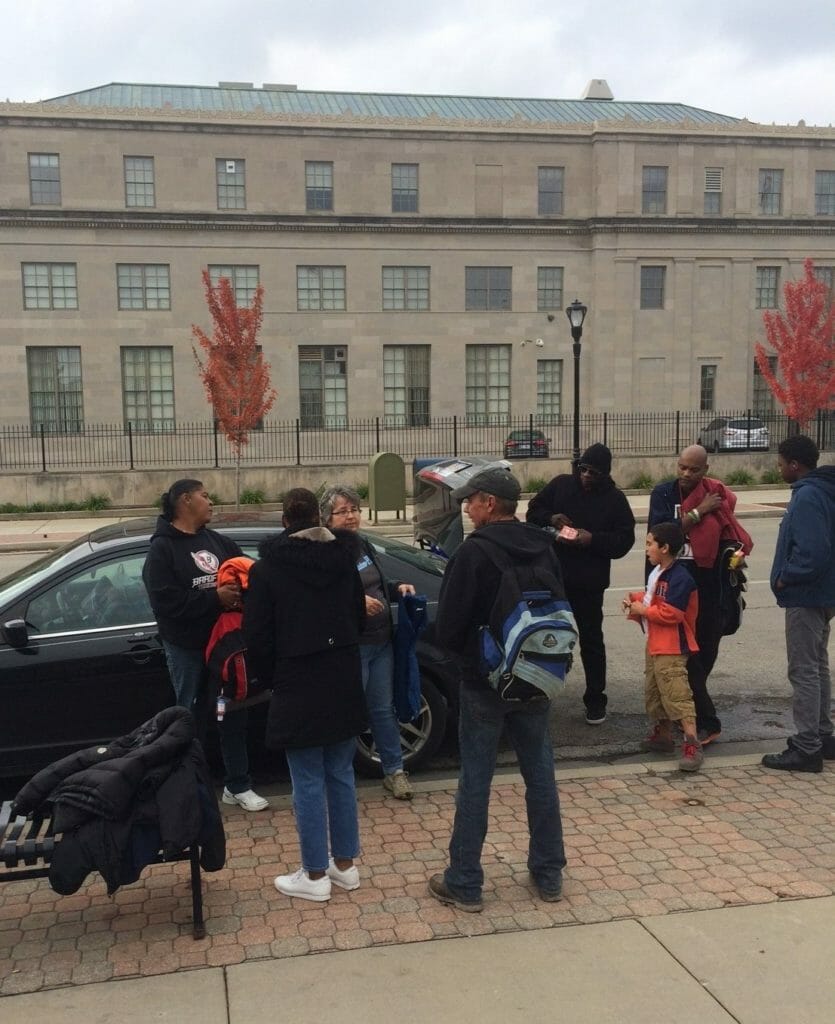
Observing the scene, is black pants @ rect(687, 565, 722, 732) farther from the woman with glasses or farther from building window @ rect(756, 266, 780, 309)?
building window @ rect(756, 266, 780, 309)

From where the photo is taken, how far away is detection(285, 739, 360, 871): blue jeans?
4.02 m

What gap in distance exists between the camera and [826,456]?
3127 centimetres

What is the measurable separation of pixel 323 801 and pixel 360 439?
32071 millimetres

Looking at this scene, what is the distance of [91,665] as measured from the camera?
527cm

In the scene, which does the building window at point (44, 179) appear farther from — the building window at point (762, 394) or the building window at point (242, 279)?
the building window at point (762, 394)

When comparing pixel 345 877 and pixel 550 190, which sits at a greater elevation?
pixel 550 190

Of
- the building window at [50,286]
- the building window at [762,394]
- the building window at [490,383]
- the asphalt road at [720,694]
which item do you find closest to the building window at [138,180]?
the building window at [50,286]

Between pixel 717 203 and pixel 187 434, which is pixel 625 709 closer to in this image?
pixel 187 434

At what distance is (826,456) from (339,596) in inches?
1206

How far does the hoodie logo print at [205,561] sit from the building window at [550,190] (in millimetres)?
34948

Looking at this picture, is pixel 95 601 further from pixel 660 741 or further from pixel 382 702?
pixel 660 741

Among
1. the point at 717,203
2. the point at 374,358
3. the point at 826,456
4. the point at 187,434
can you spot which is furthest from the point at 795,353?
the point at 187,434

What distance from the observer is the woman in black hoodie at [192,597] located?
4.66 meters

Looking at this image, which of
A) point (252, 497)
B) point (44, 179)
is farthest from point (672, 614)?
point (44, 179)
